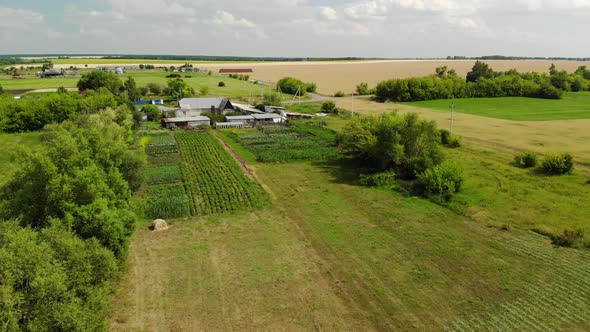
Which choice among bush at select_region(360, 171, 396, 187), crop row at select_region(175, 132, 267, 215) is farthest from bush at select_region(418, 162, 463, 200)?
crop row at select_region(175, 132, 267, 215)

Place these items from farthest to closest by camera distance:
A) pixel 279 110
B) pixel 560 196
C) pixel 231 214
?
pixel 279 110, pixel 560 196, pixel 231 214

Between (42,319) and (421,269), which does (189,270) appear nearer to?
(42,319)

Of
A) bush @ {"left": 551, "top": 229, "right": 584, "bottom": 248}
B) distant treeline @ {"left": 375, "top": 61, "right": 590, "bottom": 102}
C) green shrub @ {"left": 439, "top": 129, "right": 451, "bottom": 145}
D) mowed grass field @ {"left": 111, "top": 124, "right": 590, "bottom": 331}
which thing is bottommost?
mowed grass field @ {"left": 111, "top": 124, "right": 590, "bottom": 331}

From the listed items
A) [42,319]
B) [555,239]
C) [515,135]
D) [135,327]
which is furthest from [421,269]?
[515,135]

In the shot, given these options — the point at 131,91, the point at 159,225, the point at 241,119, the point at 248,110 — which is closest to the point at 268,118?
the point at 241,119

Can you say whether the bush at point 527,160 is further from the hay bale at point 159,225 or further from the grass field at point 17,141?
the grass field at point 17,141

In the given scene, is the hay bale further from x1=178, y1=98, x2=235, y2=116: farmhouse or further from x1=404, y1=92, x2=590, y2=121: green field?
x1=404, y1=92, x2=590, y2=121: green field

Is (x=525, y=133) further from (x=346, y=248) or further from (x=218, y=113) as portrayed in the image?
(x=218, y=113)

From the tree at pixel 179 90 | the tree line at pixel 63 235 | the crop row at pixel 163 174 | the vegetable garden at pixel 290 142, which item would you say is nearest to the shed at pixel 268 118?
the vegetable garden at pixel 290 142
